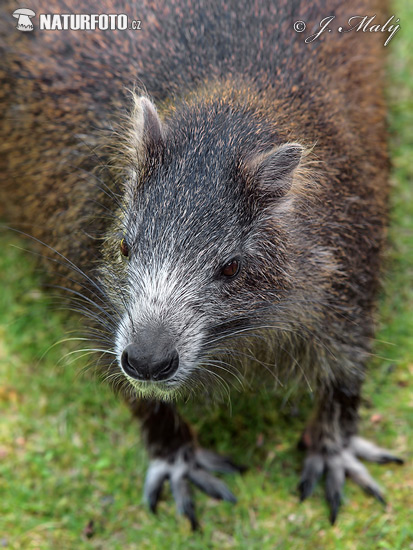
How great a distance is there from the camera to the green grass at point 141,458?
4539mm

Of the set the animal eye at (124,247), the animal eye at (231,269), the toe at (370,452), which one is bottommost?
the toe at (370,452)

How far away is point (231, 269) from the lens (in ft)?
11.5

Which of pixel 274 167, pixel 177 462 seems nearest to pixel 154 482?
pixel 177 462

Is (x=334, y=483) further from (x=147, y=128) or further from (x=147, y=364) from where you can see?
(x=147, y=128)

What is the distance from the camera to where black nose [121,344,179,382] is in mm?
3219

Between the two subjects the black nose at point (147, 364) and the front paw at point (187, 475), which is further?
the front paw at point (187, 475)

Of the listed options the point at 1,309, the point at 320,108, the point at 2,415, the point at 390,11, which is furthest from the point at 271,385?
the point at 390,11

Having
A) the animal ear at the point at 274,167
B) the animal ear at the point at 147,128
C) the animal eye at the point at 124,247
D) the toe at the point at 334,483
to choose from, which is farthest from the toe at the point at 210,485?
the animal ear at the point at 147,128

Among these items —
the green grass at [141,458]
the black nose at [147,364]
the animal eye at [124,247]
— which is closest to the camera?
the black nose at [147,364]

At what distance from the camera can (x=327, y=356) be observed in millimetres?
4172

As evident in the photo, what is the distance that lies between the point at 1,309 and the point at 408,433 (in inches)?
125

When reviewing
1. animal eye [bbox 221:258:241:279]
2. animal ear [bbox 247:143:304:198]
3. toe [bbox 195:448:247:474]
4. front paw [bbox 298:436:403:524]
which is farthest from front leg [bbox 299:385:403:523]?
animal ear [bbox 247:143:304:198]

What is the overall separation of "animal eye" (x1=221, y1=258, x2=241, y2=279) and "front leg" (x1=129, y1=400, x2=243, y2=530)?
1386 millimetres

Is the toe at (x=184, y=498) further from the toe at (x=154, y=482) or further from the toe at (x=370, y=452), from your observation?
the toe at (x=370, y=452)
